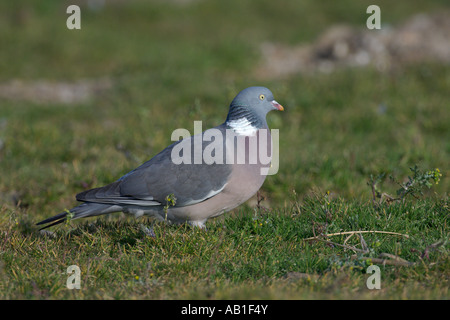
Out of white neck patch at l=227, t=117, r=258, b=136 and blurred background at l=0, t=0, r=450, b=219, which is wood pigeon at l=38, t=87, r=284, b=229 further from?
blurred background at l=0, t=0, r=450, b=219

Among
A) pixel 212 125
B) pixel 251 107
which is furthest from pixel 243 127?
pixel 212 125

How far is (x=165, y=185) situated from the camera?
492 centimetres

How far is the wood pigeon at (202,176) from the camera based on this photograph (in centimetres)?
482

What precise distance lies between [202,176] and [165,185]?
1.07 ft

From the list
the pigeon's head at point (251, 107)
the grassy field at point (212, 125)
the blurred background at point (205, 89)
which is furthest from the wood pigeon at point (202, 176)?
the blurred background at point (205, 89)

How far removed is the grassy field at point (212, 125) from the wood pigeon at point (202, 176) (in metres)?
0.21

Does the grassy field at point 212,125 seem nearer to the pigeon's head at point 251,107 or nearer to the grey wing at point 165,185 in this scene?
the grey wing at point 165,185

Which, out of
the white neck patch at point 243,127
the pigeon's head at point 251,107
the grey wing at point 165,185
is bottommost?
the grey wing at point 165,185

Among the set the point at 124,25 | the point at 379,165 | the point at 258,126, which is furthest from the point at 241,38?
the point at 258,126

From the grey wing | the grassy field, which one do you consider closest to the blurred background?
the grassy field

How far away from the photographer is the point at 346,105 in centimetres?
970
